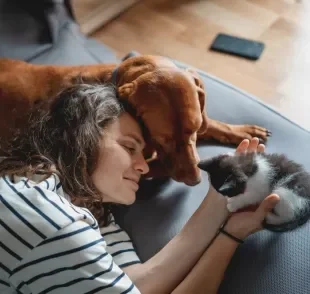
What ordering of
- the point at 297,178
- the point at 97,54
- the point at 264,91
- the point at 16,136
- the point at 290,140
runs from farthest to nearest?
the point at 264,91 < the point at 97,54 < the point at 290,140 < the point at 16,136 < the point at 297,178

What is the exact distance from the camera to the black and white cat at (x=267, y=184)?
3.71 feet

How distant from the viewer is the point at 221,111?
64.1 inches

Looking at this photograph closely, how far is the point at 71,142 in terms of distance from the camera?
1.21 meters

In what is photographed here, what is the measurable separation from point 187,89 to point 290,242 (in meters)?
0.47

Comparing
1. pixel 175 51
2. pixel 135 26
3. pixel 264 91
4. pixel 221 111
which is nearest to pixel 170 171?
pixel 221 111

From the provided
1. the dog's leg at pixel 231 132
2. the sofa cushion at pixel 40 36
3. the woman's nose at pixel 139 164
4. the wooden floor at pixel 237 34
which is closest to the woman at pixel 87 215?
the woman's nose at pixel 139 164

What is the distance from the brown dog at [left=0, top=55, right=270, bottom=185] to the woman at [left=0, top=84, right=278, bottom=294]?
7cm

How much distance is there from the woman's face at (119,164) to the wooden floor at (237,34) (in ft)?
3.40

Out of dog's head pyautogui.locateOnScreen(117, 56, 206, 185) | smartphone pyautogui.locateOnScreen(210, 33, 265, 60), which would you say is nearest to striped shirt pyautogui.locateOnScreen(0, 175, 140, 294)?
dog's head pyautogui.locateOnScreen(117, 56, 206, 185)

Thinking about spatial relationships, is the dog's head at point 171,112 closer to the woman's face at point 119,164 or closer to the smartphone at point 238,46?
the woman's face at point 119,164

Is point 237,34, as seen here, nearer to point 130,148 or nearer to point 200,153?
point 200,153

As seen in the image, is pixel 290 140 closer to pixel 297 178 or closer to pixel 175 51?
pixel 297 178

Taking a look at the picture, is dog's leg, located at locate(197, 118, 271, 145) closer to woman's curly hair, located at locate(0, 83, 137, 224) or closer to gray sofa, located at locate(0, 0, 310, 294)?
gray sofa, located at locate(0, 0, 310, 294)

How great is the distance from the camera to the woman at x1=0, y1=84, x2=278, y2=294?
1005 millimetres
